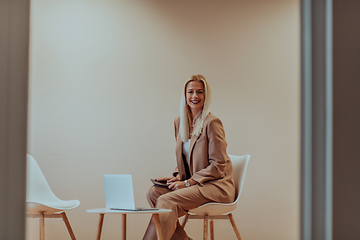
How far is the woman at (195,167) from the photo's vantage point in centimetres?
268

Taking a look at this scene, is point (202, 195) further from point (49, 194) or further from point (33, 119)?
point (33, 119)

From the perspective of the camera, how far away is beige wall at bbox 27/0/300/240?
3.73 m

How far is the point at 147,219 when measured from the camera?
376 cm

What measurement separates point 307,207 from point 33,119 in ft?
11.1

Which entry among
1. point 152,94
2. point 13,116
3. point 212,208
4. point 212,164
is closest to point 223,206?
point 212,208

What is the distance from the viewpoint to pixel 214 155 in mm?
2873

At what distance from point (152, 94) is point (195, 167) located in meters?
1.13

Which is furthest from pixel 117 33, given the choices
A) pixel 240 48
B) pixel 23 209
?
pixel 23 209

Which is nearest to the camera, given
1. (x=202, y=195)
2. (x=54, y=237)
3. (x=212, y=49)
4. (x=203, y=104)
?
(x=202, y=195)

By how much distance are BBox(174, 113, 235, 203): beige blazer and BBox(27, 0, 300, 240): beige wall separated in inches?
34.7

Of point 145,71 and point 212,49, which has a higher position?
point 212,49

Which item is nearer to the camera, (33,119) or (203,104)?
(203,104)

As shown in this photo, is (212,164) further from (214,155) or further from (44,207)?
(44,207)

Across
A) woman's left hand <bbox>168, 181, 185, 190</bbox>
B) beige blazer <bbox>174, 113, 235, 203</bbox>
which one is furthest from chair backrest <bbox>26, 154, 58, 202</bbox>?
beige blazer <bbox>174, 113, 235, 203</bbox>
